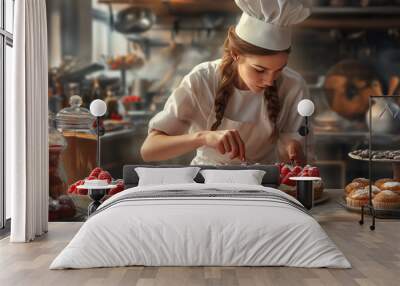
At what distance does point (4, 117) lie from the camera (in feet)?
20.8

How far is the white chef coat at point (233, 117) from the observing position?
21.9 ft

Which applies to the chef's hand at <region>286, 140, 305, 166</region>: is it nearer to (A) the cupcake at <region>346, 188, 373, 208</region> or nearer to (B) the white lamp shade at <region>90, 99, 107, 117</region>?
(A) the cupcake at <region>346, 188, 373, 208</region>

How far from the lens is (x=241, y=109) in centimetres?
668

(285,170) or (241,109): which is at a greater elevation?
(241,109)

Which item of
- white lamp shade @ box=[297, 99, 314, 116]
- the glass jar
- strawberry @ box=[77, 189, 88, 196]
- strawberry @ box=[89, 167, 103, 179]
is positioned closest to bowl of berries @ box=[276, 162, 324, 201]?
white lamp shade @ box=[297, 99, 314, 116]

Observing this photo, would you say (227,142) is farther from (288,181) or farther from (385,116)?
(385,116)

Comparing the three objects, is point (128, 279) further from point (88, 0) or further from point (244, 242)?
point (88, 0)

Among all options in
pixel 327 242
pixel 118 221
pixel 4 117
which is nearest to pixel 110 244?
pixel 118 221

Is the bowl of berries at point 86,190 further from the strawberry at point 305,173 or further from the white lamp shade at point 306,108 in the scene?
the white lamp shade at point 306,108

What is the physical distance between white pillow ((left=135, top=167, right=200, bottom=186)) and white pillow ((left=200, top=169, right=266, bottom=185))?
172 millimetres

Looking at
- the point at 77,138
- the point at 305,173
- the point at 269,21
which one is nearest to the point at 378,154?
the point at 305,173

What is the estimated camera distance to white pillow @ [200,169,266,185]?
20.4 feet

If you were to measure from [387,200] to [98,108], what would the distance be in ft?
10.2

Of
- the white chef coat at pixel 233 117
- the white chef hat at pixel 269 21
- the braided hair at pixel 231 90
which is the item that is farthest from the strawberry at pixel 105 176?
the white chef hat at pixel 269 21
